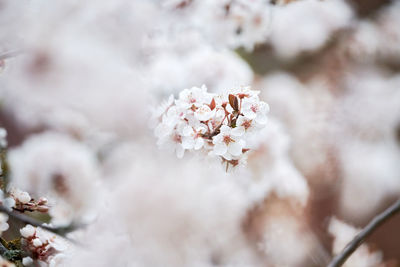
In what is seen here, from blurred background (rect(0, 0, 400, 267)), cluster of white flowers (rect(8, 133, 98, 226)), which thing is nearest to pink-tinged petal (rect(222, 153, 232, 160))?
blurred background (rect(0, 0, 400, 267))

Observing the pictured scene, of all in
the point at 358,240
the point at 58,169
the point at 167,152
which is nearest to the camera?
the point at 358,240

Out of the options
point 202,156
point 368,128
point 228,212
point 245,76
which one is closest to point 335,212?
point 368,128

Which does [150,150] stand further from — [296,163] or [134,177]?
[296,163]

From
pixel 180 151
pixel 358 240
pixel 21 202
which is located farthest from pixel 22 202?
pixel 358 240

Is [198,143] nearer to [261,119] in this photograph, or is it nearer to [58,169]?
[261,119]

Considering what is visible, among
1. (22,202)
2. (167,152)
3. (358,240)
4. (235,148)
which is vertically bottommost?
(358,240)

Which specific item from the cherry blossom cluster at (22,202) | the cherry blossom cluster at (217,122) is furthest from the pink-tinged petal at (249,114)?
the cherry blossom cluster at (22,202)

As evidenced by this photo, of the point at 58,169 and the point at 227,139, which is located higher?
the point at 58,169

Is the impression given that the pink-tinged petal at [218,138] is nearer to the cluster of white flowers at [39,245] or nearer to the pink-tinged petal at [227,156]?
the pink-tinged petal at [227,156]

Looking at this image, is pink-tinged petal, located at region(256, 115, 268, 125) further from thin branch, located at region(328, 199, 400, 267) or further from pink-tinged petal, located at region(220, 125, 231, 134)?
thin branch, located at region(328, 199, 400, 267)
